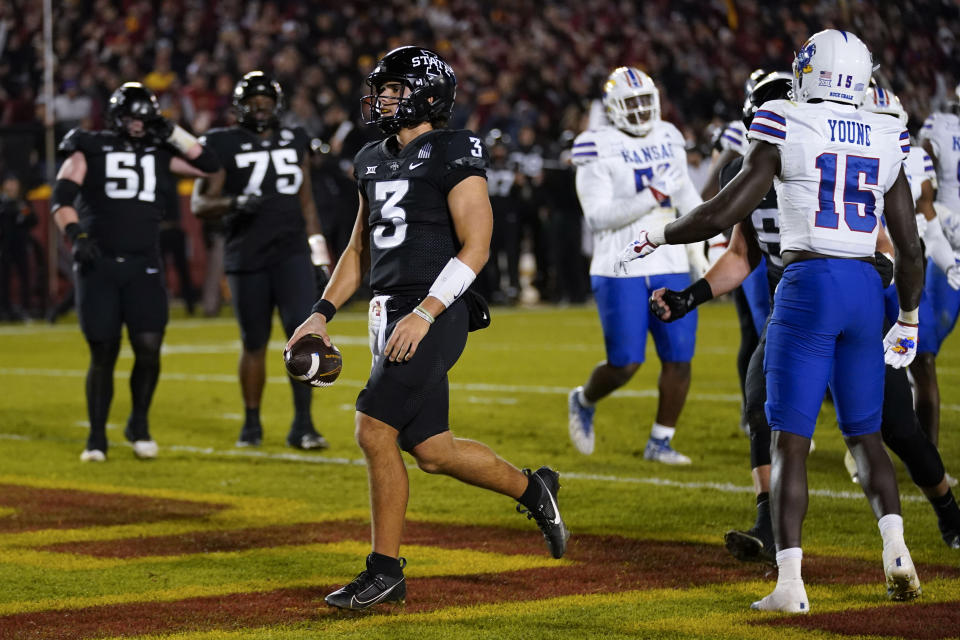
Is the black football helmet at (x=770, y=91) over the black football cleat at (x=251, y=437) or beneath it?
over

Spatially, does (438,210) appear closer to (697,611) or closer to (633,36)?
(697,611)

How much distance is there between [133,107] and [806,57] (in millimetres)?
4387

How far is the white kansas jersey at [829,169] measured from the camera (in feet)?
14.0

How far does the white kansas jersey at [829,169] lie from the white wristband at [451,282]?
92 centimetres

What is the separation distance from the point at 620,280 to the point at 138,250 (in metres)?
2.51

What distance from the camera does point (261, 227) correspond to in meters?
8.15

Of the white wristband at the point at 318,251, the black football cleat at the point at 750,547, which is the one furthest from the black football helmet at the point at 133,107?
the black football cleat at the point at 750,547

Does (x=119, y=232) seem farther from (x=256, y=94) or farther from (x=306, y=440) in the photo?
(x=306, y=440)

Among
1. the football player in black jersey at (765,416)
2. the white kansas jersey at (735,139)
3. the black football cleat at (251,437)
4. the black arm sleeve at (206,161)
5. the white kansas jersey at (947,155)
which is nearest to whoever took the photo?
the football player in black jersey at (765,416)

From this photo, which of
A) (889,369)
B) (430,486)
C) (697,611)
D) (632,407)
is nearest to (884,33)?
(632,407)

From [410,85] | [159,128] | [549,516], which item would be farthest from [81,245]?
[549,516]

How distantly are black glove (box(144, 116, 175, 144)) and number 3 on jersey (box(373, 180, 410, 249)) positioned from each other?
3503 millimetres

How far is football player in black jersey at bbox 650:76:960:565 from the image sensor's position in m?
5.00

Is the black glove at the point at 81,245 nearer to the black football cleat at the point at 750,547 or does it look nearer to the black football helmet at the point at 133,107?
the black football helmet at the point at 133,107
